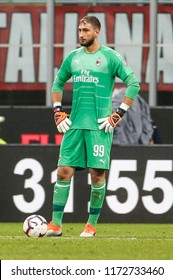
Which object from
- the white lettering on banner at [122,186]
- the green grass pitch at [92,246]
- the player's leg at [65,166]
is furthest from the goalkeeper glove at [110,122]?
the white lettering on banner at [122,186]

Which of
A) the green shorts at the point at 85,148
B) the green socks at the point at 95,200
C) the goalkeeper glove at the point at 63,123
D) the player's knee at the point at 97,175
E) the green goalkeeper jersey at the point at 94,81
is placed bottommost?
the green socks at the point at 95,200

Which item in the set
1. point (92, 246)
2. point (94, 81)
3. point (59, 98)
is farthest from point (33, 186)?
point (92, 246)

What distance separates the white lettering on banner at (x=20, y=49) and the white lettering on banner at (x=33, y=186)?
556 cm

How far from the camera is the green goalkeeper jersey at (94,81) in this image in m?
12.8

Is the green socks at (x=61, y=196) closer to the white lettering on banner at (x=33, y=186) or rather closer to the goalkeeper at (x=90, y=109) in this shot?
the goalkeeper at (x=90, y=109)

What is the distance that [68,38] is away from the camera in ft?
70.2

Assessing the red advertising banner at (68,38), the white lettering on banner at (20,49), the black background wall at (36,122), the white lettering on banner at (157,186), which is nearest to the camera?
the white lettering on banner at (157,186)

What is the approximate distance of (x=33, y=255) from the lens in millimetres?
10914

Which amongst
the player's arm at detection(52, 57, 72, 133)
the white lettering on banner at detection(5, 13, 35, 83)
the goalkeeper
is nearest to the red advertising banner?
the white lettering on banner at detection(5, 13, 35, 83)

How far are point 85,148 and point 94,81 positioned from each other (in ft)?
2.10
